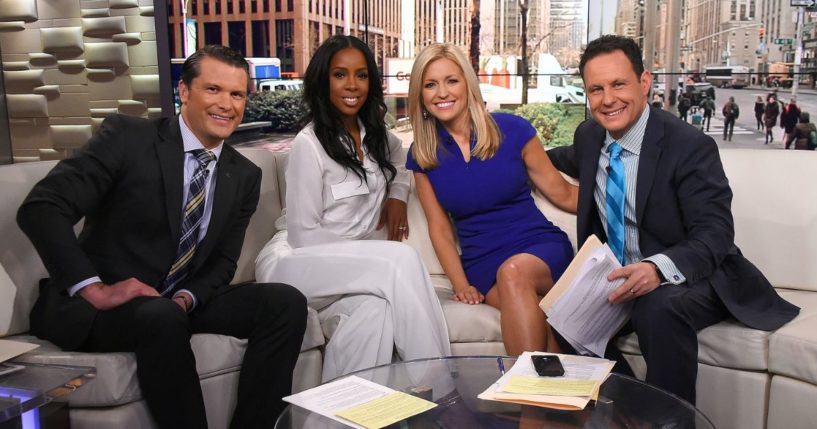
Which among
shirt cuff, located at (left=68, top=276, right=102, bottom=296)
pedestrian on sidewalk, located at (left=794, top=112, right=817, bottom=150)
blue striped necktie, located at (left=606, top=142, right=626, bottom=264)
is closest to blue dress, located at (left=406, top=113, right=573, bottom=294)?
blue striped necktie, located at (left=606, top=142, right=626, bottom=264)

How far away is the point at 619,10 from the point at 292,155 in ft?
13.3

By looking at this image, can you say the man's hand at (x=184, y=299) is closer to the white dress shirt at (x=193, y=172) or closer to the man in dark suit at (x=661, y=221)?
the white dress shirt at (x=193, y=172)

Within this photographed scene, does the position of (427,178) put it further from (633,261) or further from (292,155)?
(633,261)

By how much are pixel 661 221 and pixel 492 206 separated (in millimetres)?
607

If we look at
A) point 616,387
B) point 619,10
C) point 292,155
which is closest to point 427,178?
point 292,155

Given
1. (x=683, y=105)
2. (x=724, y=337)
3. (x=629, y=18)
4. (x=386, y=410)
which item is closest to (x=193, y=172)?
(x=386, y=410)

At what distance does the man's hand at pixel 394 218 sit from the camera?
9.14ft

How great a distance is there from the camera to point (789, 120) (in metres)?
5.66

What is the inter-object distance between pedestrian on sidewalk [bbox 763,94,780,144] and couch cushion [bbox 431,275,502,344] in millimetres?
4212

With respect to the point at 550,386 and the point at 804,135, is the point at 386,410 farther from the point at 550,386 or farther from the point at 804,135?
the point at 804,135

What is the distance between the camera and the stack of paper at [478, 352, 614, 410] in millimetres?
1547

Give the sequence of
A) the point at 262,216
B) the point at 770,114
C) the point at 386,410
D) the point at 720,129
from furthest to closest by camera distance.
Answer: the point at 720,129, the point at 770,114, the point at 262,216, the point at 386,410

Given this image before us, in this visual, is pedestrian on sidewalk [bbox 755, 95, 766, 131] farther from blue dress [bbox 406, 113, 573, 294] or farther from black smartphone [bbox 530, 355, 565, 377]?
black smartphone [bbox 530, 355, 565, 377]

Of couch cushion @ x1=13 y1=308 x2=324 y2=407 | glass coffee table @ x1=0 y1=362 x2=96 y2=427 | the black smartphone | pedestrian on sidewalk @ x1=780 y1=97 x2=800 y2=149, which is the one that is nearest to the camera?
glass coffee table @ x1=0 y1=362 x2=96 y2=427
